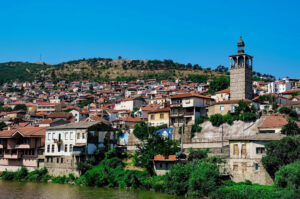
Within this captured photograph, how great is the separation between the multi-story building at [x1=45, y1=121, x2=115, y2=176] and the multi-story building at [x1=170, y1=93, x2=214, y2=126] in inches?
457

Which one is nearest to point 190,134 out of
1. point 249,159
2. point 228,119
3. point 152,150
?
point 228,119

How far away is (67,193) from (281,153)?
22937mm

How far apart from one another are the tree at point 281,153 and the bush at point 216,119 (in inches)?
705

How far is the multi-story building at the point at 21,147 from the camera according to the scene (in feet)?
179

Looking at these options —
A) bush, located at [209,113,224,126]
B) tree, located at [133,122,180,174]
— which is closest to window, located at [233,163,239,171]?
tree, located at [133,122,180,174]

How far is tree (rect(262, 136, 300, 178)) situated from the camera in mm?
33031

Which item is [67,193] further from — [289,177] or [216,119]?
[216,119]

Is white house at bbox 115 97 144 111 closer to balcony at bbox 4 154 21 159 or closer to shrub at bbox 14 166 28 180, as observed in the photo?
balcony at bbox 4 154 21 159

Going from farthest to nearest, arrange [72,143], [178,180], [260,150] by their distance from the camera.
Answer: [72,143], [178,180], [260,150]

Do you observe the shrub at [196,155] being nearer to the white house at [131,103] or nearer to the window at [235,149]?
the window at [235,149]

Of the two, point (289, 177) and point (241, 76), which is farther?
point (241, 76)

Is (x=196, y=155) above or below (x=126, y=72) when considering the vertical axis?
below

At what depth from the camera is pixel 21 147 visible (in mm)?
55031

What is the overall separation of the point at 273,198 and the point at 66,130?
3222cm
